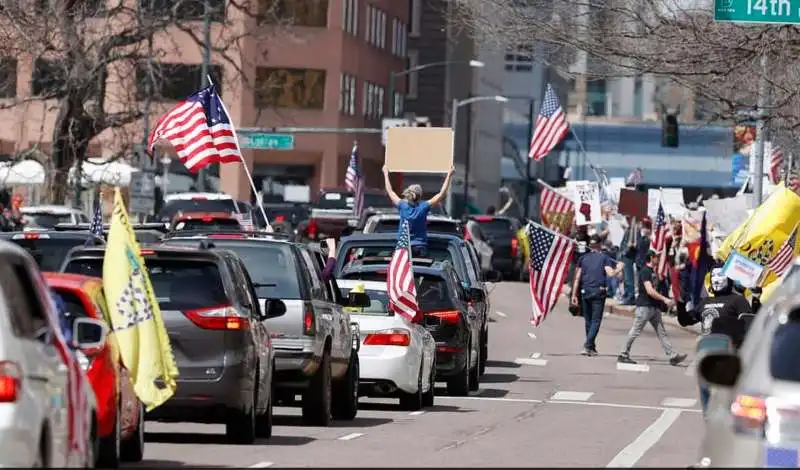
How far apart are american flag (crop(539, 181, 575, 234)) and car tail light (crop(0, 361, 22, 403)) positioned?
1424 inches

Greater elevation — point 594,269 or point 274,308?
point 274,308

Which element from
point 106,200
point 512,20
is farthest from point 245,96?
point 512,20

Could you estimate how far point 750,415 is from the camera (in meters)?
8.91

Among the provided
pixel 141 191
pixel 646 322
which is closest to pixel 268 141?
pixel 141 191

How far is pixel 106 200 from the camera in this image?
2589 inches

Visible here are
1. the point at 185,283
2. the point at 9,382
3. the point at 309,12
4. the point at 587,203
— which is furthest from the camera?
the point at 309,12

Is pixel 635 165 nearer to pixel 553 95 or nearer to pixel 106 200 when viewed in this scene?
pixel 106 200

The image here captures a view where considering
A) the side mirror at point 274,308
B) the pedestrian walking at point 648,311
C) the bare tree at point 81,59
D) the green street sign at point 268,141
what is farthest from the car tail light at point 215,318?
the green street sign at point 268,141

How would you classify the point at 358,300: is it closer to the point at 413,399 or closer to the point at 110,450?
the point at 413,399

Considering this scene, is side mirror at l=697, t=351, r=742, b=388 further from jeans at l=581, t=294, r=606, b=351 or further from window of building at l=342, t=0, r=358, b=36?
window of building at l=342, t=0, r=358, b=36

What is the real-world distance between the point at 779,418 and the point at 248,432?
28.1ft

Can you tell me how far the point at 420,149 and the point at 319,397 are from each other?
63.1ft

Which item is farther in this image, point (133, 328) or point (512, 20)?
point (512, 20)

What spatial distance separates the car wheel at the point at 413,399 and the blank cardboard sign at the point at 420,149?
49.8 feet
